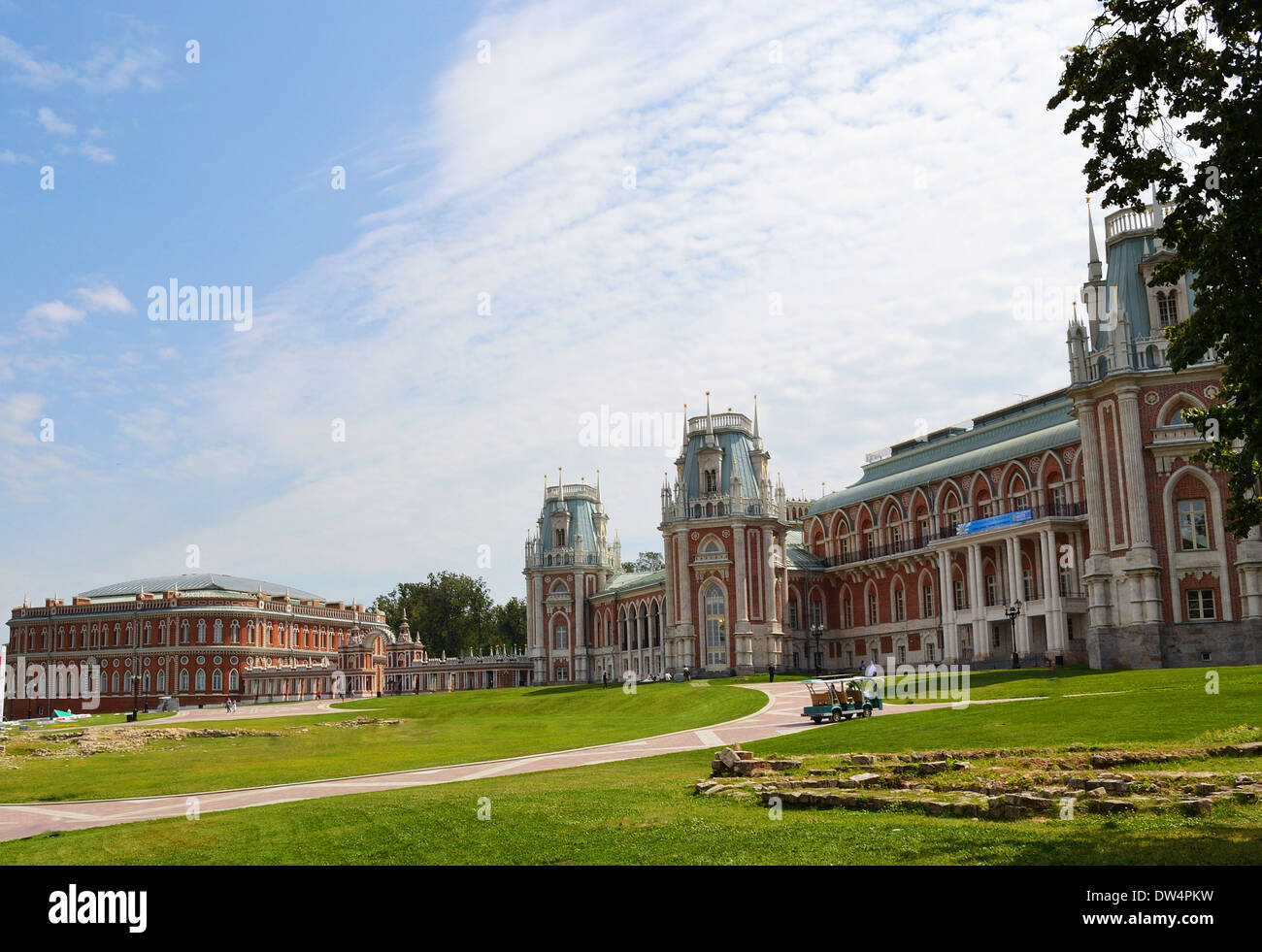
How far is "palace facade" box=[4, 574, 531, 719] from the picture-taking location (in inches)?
4636

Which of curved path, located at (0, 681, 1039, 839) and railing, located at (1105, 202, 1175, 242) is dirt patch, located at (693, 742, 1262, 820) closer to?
curved path, located at (0, 681, 1039, 839)

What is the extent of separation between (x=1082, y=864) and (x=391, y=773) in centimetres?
2185

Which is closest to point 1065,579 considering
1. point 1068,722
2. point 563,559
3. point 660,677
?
point 660,677

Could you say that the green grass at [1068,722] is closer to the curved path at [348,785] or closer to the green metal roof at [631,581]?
the curved path at [348,785]

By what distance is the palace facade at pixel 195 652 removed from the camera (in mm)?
117750

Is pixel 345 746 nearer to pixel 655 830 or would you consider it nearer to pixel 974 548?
pixel 655 830

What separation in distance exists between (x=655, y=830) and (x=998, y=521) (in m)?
57.8

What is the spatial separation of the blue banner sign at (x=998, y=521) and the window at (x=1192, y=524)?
46.8 ft

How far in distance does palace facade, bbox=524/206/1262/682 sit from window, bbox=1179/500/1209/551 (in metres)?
0.07

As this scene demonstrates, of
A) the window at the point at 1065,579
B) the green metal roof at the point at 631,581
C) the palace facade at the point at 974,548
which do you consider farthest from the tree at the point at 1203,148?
the green metal roof at the point at 631,581

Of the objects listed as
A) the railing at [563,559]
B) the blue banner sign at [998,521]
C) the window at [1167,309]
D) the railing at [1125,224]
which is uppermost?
the railing at [1125,224]

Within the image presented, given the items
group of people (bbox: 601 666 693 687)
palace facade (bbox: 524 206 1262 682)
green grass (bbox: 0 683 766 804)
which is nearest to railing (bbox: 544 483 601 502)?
palace facade (bbox: 524 206 1262 682)

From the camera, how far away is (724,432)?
293ft
